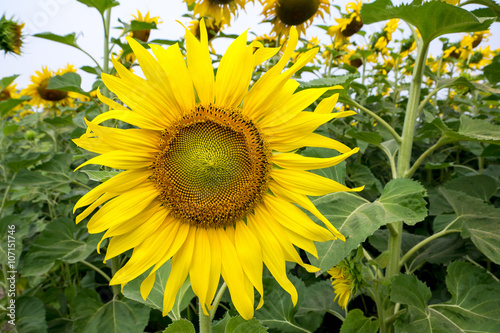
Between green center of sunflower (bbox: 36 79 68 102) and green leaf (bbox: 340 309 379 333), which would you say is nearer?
green leaf (bbox: 340 309 379 333)

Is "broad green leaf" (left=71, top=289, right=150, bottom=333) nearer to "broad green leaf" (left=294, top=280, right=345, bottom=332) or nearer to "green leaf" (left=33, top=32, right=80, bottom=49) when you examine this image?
"broad green leaf" (left=294, top=280, right=345, bottom=332)

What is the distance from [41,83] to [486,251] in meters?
4.92

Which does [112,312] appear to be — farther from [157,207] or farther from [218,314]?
[157,207]

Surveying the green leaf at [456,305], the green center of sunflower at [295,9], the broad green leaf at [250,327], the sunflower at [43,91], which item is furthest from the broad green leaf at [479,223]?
the sunflower at [43,91]

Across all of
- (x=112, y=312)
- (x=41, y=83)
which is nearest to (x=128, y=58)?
(x=41, y=83)

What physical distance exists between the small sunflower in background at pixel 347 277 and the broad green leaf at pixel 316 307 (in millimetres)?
289

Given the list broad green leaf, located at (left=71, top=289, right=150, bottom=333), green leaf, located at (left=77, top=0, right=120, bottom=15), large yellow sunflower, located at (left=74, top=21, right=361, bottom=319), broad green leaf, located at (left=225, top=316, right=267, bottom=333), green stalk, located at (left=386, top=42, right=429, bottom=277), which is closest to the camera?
large yellow sunflower, located at (left=74, top=21, right=361, bottom=319)

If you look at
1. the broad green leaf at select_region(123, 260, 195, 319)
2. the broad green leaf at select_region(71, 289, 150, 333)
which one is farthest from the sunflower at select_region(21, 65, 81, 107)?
the broad green leaf at select_region(123, 260, 195, 319)

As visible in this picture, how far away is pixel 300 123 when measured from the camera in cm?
96

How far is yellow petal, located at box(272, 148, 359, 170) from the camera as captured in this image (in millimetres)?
951

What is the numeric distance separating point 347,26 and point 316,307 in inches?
139

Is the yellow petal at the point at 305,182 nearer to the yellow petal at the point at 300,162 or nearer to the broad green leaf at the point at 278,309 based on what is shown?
the yellow petal at the point at 300,162

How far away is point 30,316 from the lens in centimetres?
202

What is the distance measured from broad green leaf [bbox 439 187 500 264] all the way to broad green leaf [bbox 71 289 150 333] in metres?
1.57
